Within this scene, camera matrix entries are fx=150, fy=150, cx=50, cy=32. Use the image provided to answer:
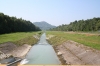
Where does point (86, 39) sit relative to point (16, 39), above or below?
below

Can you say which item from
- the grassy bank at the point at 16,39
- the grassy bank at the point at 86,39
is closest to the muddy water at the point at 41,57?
the grassy bank at the point at 16,39

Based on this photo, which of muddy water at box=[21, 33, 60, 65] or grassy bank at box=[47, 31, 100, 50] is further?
grassy bank at box=[47, 31, 100, 50]

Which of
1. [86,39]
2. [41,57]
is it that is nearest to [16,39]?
[41,57]

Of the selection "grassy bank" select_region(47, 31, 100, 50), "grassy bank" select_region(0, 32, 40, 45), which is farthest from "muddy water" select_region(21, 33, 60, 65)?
"grassy bank" select_region(47, 31, 100, 50)

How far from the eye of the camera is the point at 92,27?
109 metres

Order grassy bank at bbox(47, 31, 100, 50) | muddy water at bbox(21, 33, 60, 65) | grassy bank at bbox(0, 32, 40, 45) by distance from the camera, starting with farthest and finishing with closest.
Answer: grassy bank at bbox(0, 32, 40, 45) < grassy bank at bbox(47, 31, 100, 50) < muddy water at bbox(21, 33, 60, 65)

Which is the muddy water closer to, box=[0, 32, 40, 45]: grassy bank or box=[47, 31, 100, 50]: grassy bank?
box=[0, 32, 40, 45]: grassy bank

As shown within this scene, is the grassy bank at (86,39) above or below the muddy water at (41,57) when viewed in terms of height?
above

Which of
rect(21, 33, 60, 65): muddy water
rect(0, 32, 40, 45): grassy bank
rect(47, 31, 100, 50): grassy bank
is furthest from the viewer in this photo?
rect(0, 32, 40, 45): grassy bank

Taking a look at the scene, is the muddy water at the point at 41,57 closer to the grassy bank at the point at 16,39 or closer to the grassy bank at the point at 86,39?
the grassy bank at the point at 16,39

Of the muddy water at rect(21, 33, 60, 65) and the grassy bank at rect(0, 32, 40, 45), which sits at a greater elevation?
the grassy bank at rect(0, 32, 40, 45)

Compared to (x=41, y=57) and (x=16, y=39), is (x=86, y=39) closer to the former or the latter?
(x=41, y=57)

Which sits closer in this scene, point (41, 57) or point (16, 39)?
point (41, 57)

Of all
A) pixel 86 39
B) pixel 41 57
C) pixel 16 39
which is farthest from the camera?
pixel 16 39
